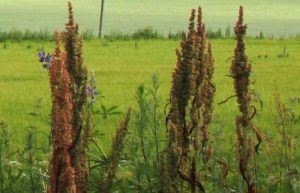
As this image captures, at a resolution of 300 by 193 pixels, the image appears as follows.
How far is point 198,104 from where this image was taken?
2.87m

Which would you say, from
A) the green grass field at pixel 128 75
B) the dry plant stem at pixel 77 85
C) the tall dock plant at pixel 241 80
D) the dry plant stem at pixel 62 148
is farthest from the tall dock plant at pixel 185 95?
the green grass field at pixel 128 75

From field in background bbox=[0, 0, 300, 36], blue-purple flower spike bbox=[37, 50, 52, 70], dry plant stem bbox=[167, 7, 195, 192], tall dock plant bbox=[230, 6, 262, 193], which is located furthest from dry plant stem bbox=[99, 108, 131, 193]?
field in background bbox=[0, 0, 300, 36]

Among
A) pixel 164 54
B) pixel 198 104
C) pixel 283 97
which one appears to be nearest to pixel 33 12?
pixel 164 54

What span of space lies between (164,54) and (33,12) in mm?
16107

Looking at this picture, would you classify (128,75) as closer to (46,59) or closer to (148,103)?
(46,59)

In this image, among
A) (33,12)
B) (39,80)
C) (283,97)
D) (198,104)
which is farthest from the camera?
(33,12)

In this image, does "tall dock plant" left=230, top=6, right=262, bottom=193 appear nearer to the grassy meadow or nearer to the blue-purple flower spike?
the grassy meadow

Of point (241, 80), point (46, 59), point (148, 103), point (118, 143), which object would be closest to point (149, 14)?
point (46, 59)

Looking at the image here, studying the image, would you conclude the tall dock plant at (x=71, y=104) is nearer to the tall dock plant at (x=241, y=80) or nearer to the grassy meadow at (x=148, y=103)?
the grassy meadow at (x=148, y=103)

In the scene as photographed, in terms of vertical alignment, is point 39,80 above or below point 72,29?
below

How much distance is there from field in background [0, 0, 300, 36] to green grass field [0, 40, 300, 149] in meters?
4.92

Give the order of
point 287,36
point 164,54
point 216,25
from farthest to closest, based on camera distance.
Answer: point 216,25 → point 287,36 → point 164,54

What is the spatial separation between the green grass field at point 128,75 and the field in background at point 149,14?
492cm

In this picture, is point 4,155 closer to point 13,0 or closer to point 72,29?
point 72,29
